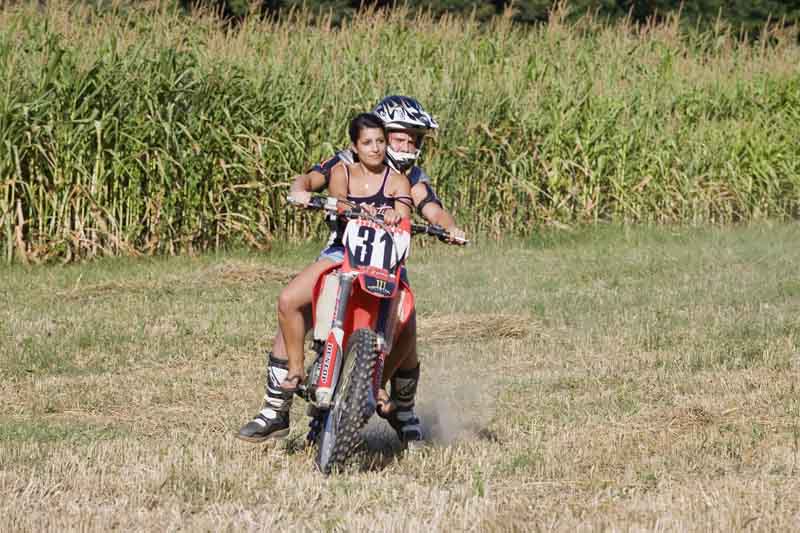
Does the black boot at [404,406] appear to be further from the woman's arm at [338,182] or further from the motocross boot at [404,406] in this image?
the woman's arm at [338,182]

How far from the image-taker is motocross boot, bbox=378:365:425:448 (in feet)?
24.5

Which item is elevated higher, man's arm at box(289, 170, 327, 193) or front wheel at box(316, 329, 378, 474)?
Answer: man's arm at box(289, 170, 327, 193)

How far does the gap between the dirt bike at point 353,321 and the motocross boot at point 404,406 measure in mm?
663

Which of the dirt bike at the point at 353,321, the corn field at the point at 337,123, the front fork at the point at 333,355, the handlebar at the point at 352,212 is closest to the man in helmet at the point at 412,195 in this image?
the handlebar at the point at 352,212

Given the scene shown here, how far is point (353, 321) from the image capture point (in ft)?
22.1

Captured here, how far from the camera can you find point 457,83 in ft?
58.9

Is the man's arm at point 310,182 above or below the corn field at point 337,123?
above

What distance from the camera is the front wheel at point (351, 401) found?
642cm

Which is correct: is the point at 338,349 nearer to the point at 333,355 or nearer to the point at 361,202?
the point at 333,355

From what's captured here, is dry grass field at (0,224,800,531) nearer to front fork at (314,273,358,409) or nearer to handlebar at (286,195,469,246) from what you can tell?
front fork at (314,273,358,409)

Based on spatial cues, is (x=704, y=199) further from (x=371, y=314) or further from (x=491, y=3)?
(x=491, y=3)

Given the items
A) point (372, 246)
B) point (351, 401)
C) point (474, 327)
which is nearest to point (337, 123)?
point (474, 327)

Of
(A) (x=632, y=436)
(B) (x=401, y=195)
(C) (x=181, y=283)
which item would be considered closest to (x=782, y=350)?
(A) (x=632, y=436)

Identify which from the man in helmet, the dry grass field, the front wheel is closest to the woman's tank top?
the man in helmet
